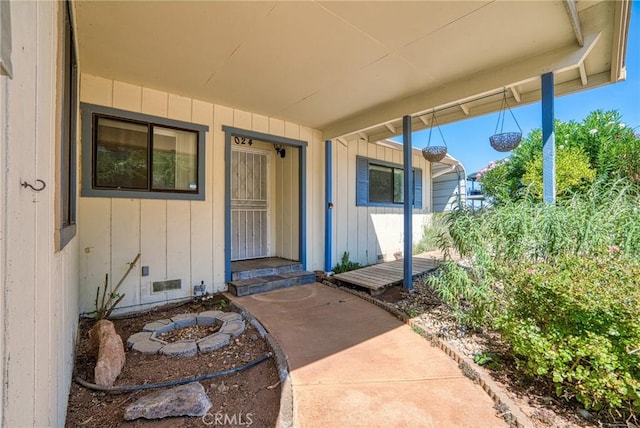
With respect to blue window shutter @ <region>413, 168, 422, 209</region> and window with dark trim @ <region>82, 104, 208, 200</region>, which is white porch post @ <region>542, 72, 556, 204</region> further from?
blue window shutter @ <region>413, 168, 422, 209</region>

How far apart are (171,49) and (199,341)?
2967 millimetres

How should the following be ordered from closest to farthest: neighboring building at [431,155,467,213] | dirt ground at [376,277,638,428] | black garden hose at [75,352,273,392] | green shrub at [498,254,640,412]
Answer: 1. green shrub at [498,254,640,412]
2. dirt ground at [376,277,638,428]
3. black garden hose at [75,352,273,392]
4. neighboring building at [431,155,467,213]

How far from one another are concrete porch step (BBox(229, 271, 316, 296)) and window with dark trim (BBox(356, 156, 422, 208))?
224 cm

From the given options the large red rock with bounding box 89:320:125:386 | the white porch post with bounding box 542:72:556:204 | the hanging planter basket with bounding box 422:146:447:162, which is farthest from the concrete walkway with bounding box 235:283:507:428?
the hanging planter basket with bounding box 422:146:447:162

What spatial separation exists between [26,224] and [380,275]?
4706 millimetres

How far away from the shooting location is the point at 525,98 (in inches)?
168

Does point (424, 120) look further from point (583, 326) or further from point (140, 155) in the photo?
point (140, 155)

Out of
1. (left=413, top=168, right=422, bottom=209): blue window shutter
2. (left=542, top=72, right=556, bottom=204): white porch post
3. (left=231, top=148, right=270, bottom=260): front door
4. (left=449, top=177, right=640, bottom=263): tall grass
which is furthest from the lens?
(left=413, top=168, right=422, bottom=209): blue window shutter

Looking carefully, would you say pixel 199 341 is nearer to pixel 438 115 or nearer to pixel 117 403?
A: pixel 117 403

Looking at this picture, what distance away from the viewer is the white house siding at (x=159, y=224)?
138 inches

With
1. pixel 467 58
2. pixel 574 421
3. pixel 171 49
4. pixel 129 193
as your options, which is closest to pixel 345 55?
pixel 467 58

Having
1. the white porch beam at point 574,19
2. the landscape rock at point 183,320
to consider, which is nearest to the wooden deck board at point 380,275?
the landscape rock at point 183,320

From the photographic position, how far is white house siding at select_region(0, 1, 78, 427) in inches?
25.9

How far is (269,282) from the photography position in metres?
4.58
